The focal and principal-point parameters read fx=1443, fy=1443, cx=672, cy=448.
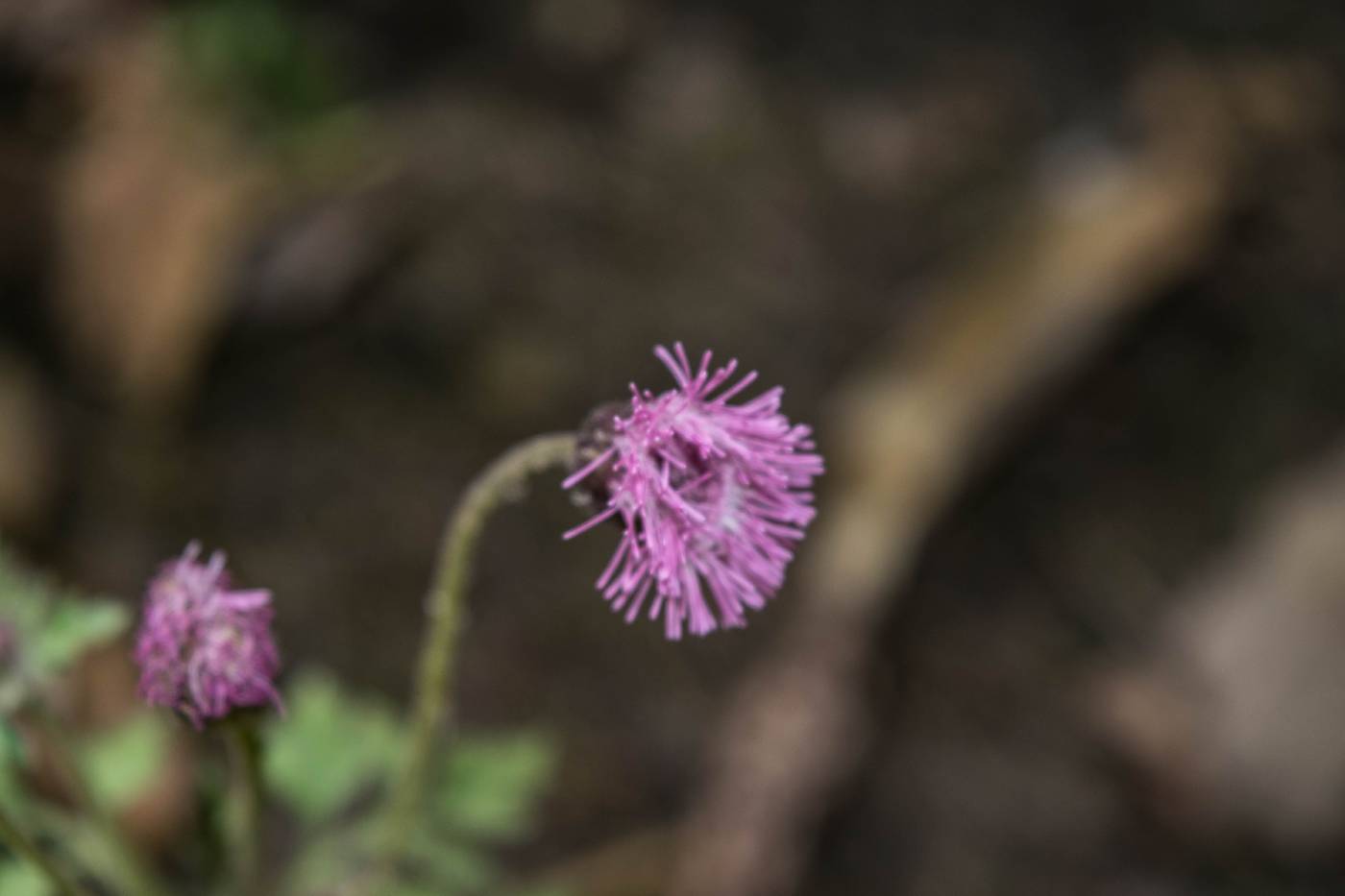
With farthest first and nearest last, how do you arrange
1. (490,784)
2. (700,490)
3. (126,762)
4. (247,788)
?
(490,784) → (126,762) → (247,788) → (700,490)

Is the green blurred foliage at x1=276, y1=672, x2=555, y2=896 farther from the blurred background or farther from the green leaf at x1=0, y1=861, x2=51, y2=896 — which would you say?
the blurred background

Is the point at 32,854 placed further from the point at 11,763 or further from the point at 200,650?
the point at 200,650

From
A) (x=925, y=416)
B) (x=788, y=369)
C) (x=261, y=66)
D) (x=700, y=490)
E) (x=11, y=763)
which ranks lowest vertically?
(x=11, y=763)

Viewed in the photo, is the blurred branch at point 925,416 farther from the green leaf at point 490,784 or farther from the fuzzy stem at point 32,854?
the fuzzy stem at point 32,854

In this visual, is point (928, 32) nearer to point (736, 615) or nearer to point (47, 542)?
point (47, 542)

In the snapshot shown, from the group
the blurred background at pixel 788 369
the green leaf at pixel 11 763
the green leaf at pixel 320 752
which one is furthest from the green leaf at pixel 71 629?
the blurred background at pixel 788 369

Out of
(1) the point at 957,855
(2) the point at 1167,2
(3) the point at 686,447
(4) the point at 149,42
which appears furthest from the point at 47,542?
(2) the point at 1167,2

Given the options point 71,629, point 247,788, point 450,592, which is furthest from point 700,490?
point 71,629
